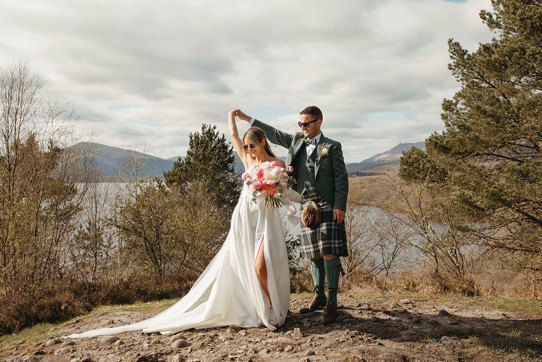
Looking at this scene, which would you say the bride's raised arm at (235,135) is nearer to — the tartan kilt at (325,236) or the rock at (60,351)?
the tartan kilt at (325,236)

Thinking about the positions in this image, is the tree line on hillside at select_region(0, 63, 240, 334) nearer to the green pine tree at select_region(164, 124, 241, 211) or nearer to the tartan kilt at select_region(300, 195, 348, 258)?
the green pine tree at select_region(164, 124, 241, 211)

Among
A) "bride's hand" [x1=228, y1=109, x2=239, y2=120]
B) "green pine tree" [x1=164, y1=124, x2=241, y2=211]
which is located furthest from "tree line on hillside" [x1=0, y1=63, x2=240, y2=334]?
"bride's hand" [x1=228, y1=109, x2=239, y2=120]

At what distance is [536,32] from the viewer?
10555 millimetres

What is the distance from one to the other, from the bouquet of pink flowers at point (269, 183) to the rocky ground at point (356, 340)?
1.48 meters

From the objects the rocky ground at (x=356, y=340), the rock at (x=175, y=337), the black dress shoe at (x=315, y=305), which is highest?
the black dress shoe at (x=315, y=305)

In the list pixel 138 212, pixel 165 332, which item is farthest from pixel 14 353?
pixel 138 212

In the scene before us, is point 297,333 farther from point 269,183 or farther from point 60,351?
point 60,351

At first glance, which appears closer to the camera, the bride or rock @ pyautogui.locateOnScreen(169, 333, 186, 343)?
rock @ pyautogui.locateOnScreen(169, 333, 186, 343)

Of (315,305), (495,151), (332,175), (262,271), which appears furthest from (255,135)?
(495,151)

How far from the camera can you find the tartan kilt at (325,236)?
4.32 metres

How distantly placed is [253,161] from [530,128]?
973 cm

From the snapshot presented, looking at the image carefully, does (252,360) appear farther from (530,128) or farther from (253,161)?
(530,128)

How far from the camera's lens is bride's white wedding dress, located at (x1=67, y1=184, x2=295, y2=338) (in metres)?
4.35

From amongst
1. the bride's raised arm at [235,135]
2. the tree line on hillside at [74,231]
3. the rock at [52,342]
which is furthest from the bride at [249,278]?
the tree line on hillside at [74,231]
